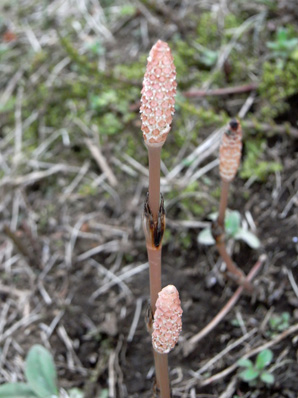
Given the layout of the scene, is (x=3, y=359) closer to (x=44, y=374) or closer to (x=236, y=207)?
(x=44, y=374)

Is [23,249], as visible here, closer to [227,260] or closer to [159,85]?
[227,260]

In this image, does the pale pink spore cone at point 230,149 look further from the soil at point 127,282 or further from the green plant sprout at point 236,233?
the soil at point 127,282

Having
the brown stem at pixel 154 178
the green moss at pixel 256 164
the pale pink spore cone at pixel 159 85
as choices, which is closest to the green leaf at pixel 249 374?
the brown stem at pixel 154 178

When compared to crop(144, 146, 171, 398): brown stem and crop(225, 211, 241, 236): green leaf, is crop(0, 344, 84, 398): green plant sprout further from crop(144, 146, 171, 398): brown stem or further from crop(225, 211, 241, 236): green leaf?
crop(225, 211, 241, 236): green leaf

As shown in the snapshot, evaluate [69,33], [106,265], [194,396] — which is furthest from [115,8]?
[194,396]

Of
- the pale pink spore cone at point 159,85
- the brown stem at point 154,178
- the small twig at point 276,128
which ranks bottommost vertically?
the small twig at point 276,128

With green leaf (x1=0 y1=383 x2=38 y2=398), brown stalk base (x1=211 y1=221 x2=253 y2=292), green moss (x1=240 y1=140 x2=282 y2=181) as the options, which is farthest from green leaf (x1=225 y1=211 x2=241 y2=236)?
green leaf (x1=0 y1=383 x2=38 y2=398)
